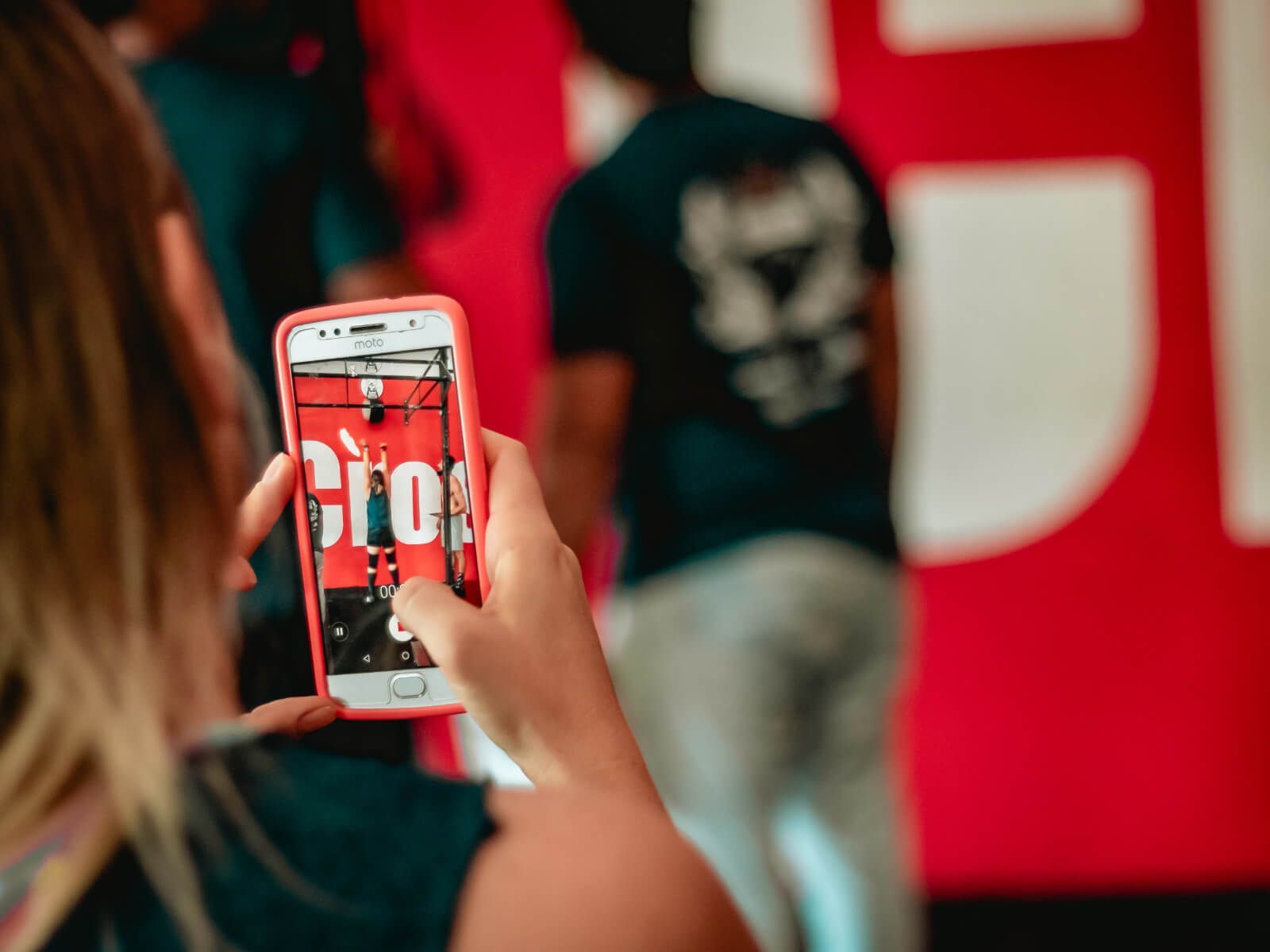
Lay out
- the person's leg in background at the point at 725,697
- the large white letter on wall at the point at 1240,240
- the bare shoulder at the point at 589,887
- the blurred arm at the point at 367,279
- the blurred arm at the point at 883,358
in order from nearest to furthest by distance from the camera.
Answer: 1. the bare shoulder at the point at 589,887
2. the blurred arm at the point at 367,279
3. the person's leg in background at the point at 725,697
4. the blurred arm at the point at 883,358
5. the large white letter on wall at the point at 1240,240

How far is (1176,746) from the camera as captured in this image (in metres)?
1.51

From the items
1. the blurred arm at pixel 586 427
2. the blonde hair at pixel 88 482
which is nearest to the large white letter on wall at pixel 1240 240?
the blurred arm at pixel 586 427

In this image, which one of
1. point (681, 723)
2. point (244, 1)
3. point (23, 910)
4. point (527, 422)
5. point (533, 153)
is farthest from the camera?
point (533, 153)

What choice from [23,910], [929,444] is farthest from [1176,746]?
[23,910]

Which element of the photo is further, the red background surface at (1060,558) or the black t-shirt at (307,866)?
the red background surface at (1060,558)

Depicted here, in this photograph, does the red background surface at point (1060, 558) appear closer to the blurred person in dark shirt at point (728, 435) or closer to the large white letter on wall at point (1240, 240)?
the large white letter on wall at point (1240, 240)

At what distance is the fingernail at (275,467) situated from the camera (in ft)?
1.25

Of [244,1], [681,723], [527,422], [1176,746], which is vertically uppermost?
[244,1]

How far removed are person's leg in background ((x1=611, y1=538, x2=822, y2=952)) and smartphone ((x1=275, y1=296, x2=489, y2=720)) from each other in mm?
648

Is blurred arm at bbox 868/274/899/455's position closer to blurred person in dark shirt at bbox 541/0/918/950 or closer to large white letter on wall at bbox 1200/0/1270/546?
blurred person in dark shirt at bbox 541/0/918/950

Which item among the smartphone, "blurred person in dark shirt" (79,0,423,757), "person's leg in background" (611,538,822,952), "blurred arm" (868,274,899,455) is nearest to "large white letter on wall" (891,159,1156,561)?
"blurred arm" (868,274,899,455)

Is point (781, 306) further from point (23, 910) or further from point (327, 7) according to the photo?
point (23, 910)

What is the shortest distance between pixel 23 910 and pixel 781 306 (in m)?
0.92

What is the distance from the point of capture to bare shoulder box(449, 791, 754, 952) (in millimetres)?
281
